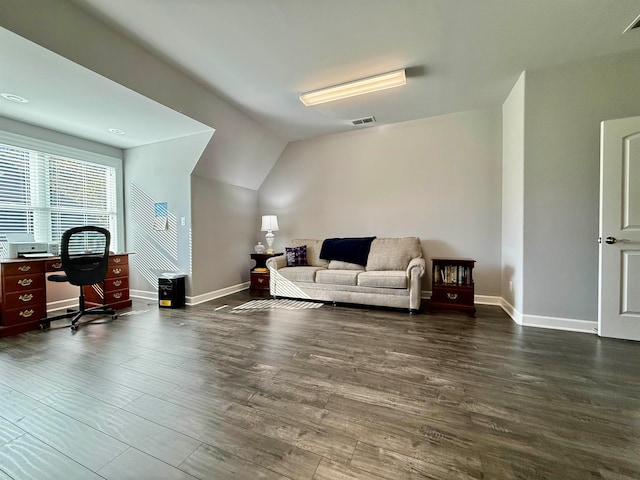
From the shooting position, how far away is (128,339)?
2582 mm

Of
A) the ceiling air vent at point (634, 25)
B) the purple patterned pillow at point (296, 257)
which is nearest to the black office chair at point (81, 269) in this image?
the purple patterned pillow at point (296, 257)

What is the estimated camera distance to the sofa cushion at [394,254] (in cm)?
385

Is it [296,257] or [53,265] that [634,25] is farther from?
[53,265]

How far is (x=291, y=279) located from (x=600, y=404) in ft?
11.0

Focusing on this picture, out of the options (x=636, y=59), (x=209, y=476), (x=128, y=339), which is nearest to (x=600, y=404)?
(x=209, y=476)

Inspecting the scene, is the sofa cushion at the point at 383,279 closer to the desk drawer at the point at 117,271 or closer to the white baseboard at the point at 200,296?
the white baseboard at the point at 200,296

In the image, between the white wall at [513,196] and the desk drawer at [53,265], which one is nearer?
the white wall at [513,196]

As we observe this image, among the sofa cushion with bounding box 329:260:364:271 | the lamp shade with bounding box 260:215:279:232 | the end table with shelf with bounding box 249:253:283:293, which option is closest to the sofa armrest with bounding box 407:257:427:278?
the sofa cushion with bounding box 329:260:364:271

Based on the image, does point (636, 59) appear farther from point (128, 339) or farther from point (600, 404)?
point (128, 339)

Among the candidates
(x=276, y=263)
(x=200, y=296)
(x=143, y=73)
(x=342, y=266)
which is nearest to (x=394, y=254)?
(x=342, y=266)

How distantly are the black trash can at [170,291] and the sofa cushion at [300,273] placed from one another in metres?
1.48

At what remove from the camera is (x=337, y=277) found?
377 cm

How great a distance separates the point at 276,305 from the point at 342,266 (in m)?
1.22

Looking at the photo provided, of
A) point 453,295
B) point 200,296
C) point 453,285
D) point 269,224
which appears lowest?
point 200,296
